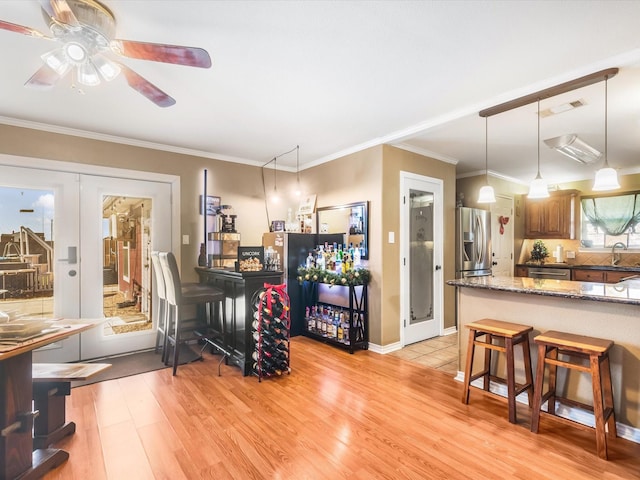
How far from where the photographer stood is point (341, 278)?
3857mm

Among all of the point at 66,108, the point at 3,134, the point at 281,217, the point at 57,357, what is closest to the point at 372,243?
the point at 281,217

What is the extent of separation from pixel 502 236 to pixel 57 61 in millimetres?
6249

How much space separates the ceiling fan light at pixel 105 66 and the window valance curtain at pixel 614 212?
7.18 metres

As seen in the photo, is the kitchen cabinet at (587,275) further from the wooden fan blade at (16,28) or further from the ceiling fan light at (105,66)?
the wooden fan blade at (16,28)

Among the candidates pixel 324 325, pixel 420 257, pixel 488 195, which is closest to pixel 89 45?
pixel 488 195

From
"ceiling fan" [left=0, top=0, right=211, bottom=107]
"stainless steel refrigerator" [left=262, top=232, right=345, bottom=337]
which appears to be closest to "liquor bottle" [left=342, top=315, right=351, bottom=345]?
"stainless steel refrigerator" [left=262, top=232, right=345, bottom=337]

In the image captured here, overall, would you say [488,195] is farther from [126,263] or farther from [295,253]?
[126,263]

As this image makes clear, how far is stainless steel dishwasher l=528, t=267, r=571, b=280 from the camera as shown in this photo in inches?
223

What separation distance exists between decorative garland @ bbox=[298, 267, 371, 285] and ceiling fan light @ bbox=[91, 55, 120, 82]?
2.82 metres

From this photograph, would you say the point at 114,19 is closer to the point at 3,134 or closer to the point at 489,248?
the point at 3,134

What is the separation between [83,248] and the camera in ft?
11.9

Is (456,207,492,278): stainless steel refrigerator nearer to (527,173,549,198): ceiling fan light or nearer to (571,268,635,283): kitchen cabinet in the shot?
(571,268,635,283): kitchen cabinet

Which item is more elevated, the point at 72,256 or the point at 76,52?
the point at 76,52

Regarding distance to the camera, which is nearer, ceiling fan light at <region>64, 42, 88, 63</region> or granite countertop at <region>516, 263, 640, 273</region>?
ceiling fan light at <region>64, 42, 88, 63</region>
